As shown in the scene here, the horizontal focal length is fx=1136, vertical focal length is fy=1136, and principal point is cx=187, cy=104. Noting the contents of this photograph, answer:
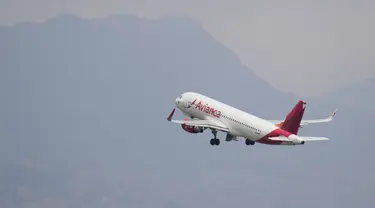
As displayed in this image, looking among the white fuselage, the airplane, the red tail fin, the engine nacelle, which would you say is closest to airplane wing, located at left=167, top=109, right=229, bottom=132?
the airplane

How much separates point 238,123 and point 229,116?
2665 mm

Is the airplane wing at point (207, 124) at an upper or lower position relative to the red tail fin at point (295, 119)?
lower

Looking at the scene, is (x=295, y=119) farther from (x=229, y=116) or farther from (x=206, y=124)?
Answer: (x=206, y=124)

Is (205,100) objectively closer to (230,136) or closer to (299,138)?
(230,136)

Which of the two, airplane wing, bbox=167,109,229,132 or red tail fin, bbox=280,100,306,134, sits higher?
red tail fin, bbox=280,100,306,134

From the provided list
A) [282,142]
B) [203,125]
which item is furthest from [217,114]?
[282,142]

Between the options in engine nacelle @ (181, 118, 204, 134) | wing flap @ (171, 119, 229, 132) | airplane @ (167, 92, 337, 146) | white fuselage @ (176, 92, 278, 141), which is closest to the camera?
airplane @ (167, 92, 337, 146)

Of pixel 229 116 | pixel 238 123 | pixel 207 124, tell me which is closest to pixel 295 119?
pixel 238 123

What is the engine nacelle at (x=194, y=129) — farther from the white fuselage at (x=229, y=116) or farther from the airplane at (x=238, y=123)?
the white fuselage at (x=229, y=116)

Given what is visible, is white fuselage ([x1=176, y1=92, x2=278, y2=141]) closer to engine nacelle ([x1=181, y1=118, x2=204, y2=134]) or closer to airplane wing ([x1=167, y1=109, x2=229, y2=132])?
airplane wing ([x1=167, y1=109, x2=229, y2=132])

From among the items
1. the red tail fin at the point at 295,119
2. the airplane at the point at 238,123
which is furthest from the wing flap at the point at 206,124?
the red tail fin at the point at 295,119

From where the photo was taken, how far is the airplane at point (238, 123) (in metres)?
178

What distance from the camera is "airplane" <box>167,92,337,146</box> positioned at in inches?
6998

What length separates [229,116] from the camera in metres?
185
